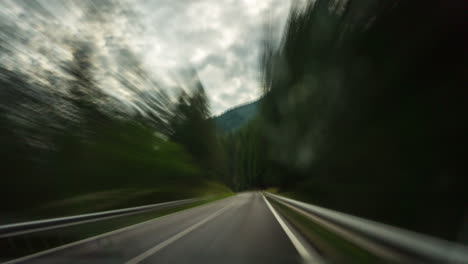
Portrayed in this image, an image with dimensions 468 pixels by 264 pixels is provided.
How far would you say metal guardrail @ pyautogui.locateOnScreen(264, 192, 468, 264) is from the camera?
2.32 m

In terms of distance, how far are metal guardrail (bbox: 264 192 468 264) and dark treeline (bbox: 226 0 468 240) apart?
1361mm

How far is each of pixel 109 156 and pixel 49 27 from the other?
5.51m

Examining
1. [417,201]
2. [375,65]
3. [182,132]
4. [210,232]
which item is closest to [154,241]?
[210,232]

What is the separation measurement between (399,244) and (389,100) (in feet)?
9.42

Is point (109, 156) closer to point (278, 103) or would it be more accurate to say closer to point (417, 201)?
point (278, 103)

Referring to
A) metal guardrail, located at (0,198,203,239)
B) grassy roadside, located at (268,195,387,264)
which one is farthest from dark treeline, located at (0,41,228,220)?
grassy roadside, located at (268,195,387,264)

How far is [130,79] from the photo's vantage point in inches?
564

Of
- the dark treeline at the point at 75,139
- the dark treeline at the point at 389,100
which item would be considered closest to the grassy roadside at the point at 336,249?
the dark treeline at the point at 389,100

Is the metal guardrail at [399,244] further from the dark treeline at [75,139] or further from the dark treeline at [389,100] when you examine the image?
the dark treeline at [75,139]

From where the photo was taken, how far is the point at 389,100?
517cm

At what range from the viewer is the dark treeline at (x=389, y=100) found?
425cm

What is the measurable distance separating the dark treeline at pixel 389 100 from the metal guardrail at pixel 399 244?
4.46 ft

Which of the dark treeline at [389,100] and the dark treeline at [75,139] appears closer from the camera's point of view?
the dark treeline at [389,100]

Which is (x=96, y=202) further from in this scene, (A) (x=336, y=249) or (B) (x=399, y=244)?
(B) (x=399, y=244)
